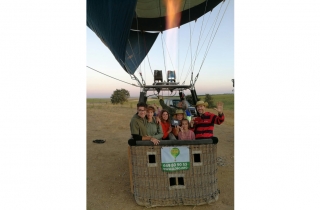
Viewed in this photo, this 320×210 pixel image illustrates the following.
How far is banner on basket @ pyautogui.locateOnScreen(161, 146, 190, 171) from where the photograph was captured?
6.74 ft

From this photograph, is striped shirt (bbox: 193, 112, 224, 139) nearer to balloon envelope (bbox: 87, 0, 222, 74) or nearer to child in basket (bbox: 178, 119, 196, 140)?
child in basket (bbox: 178, 119, 196, 140)

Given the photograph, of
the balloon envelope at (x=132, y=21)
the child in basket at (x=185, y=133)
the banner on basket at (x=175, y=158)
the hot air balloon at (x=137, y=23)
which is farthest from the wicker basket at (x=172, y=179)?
the balloon envelope at (x=132, y=21)

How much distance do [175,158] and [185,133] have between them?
0.32 m

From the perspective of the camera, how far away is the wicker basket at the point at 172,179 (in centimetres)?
Result: 210

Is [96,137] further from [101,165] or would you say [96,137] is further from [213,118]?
[213,118]

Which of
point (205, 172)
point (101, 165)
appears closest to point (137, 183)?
point (205, 172)

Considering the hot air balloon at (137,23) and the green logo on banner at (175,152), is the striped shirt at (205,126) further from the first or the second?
the hot air balloon at (137,23)

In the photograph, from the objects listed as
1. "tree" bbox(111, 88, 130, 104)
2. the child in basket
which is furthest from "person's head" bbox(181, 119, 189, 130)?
"tree" bbox(111, 88, 130, 104)

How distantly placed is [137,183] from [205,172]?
2.47ft

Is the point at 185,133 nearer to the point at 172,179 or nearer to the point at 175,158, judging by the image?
the point at 175,158

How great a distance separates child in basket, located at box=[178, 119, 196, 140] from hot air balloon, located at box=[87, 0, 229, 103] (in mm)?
1540

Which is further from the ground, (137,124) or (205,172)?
(137,124)

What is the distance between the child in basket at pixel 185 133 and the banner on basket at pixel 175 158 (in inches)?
7.5

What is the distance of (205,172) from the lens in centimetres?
218
